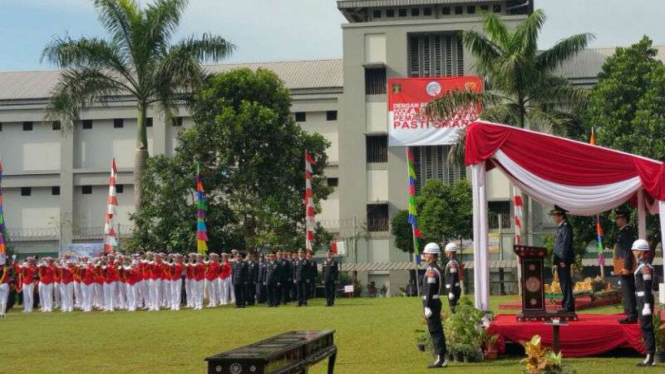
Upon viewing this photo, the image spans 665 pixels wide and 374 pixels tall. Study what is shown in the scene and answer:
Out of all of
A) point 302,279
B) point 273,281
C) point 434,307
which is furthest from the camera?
point 273,281

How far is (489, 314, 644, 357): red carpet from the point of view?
16531 millimetres

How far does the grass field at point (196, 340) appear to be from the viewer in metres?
15.9

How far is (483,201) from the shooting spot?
17859 mm

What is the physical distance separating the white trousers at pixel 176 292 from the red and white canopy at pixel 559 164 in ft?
58.8

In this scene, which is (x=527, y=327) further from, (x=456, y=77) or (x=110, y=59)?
(x=456, y=77)

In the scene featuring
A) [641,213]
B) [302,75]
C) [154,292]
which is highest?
[302,75]

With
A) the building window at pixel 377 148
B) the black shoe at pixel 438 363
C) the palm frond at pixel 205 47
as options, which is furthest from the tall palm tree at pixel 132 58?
the black shoe at pixel 438 363

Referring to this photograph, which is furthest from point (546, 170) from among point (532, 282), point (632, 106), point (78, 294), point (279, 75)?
point (279, 75)

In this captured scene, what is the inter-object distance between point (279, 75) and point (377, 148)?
10286 millimetres

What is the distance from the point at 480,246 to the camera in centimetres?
1778

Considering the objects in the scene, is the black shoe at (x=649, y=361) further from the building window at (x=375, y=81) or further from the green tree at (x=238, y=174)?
the building window at (x=375, y=81)

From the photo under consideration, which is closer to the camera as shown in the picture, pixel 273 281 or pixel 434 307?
pixel 434 307

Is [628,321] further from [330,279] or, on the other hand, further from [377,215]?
[377,215]

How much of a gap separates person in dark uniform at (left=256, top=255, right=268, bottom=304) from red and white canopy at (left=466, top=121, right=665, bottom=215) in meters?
16.8
